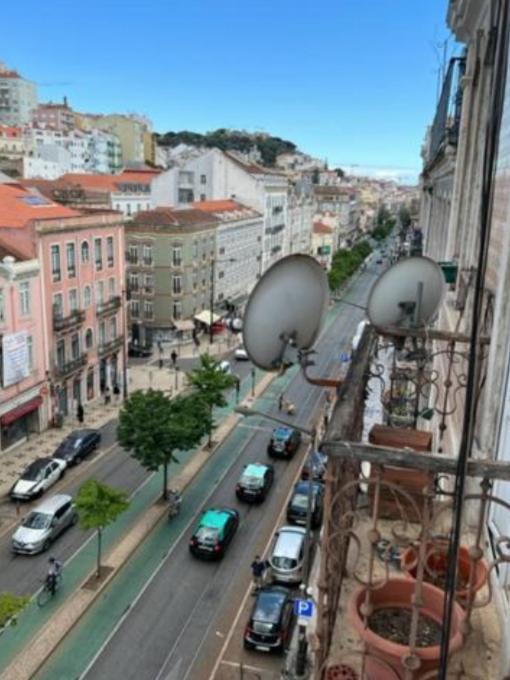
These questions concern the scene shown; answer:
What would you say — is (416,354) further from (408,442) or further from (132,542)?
(132,542)

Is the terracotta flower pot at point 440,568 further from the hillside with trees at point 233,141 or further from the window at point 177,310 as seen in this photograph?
the hillside with trees at point 233,141

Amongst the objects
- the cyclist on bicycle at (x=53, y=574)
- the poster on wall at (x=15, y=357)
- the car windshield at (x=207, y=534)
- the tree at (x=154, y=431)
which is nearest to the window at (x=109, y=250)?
the poster on wall at (x=15, y=357)

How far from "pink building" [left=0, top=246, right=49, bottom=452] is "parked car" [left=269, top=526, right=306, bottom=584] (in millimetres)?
14769

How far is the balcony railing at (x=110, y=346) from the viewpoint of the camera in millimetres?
37906

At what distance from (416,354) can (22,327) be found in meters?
25.9

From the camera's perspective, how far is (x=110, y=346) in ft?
128

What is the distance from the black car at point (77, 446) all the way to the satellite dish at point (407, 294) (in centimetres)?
2412

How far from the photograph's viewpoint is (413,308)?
7.05 m

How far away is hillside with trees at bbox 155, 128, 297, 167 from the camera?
520ft

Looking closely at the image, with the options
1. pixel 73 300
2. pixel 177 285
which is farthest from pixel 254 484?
pixel 177 285

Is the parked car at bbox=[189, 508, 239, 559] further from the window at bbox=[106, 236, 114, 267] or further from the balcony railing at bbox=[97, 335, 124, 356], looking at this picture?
the window at bbox=[106, 236, 114, 267]

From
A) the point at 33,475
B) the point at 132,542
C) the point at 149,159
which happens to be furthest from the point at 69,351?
the point at 149,159

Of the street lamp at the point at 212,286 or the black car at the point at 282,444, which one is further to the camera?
the street lamp at the point at 212,286

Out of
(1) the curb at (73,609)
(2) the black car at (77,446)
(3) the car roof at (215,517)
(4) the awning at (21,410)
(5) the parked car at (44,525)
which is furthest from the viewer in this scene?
(4) the awning at (21,410)
